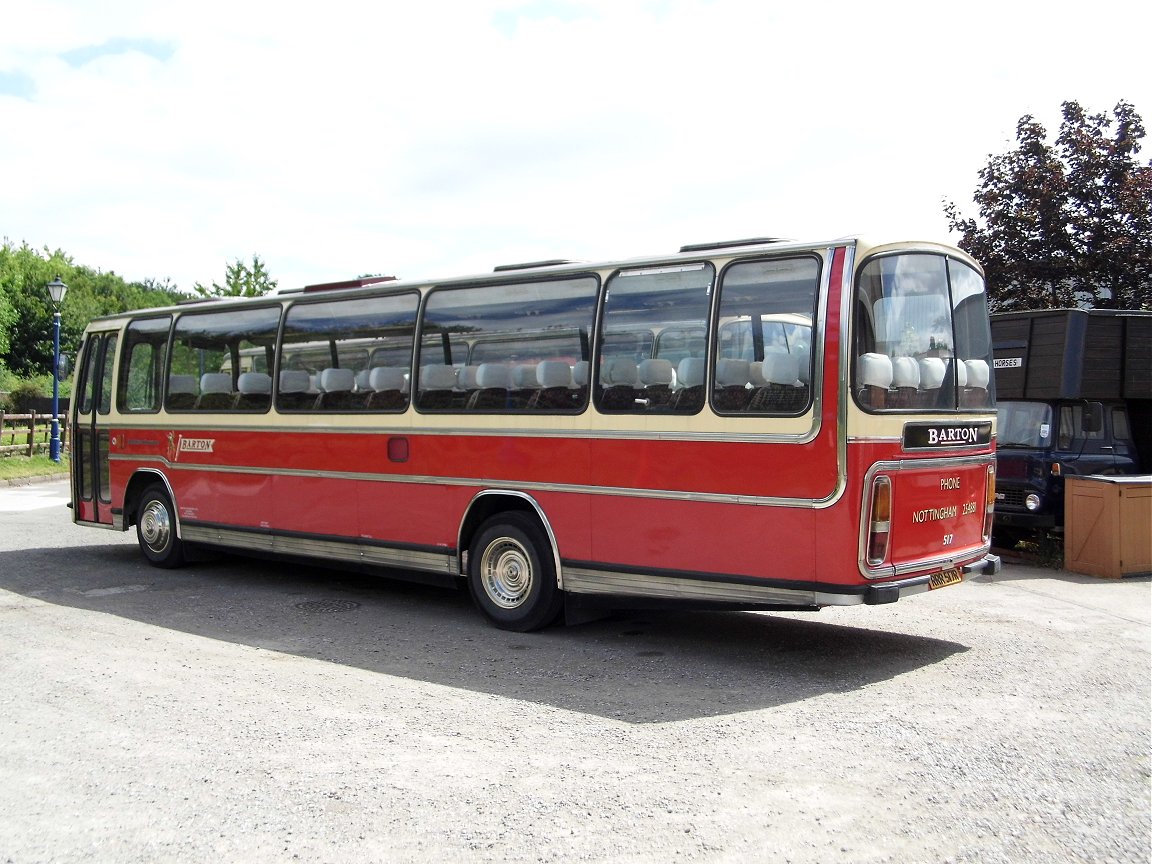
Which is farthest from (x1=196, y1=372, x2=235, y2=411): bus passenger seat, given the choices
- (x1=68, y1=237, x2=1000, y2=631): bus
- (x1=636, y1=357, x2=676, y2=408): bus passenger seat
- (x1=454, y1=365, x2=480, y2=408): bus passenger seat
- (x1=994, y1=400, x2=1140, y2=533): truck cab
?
(x1=994, y1=400, x2=1140, y2=533): truck cab

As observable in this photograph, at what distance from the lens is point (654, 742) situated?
5996 millimetres

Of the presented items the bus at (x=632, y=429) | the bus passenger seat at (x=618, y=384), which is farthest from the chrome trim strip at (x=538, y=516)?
the bus passenger seat at (x=618, y=384)

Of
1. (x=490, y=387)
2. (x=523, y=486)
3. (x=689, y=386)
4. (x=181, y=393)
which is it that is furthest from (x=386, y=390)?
(x=181, y=393)

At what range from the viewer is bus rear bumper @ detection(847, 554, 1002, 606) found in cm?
722

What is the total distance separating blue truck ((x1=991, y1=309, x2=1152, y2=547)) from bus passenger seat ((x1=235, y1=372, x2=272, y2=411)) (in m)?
8.79

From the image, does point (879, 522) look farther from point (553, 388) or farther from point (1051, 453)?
point (1051, 453)

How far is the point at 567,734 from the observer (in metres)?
6.14

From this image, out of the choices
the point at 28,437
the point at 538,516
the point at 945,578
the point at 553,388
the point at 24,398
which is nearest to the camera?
the point at 945,578

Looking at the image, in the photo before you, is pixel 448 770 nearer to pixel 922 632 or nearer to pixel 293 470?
pixel 922 632

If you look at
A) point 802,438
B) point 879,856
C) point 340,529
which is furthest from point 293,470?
point 879,856

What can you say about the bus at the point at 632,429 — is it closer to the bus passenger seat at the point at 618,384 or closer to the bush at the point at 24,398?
the bus passenger seat at the point at 618,384

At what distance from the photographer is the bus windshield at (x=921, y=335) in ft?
24.1

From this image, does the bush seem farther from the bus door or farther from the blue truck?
the blue truck

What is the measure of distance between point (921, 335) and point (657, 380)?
6.19 feet
